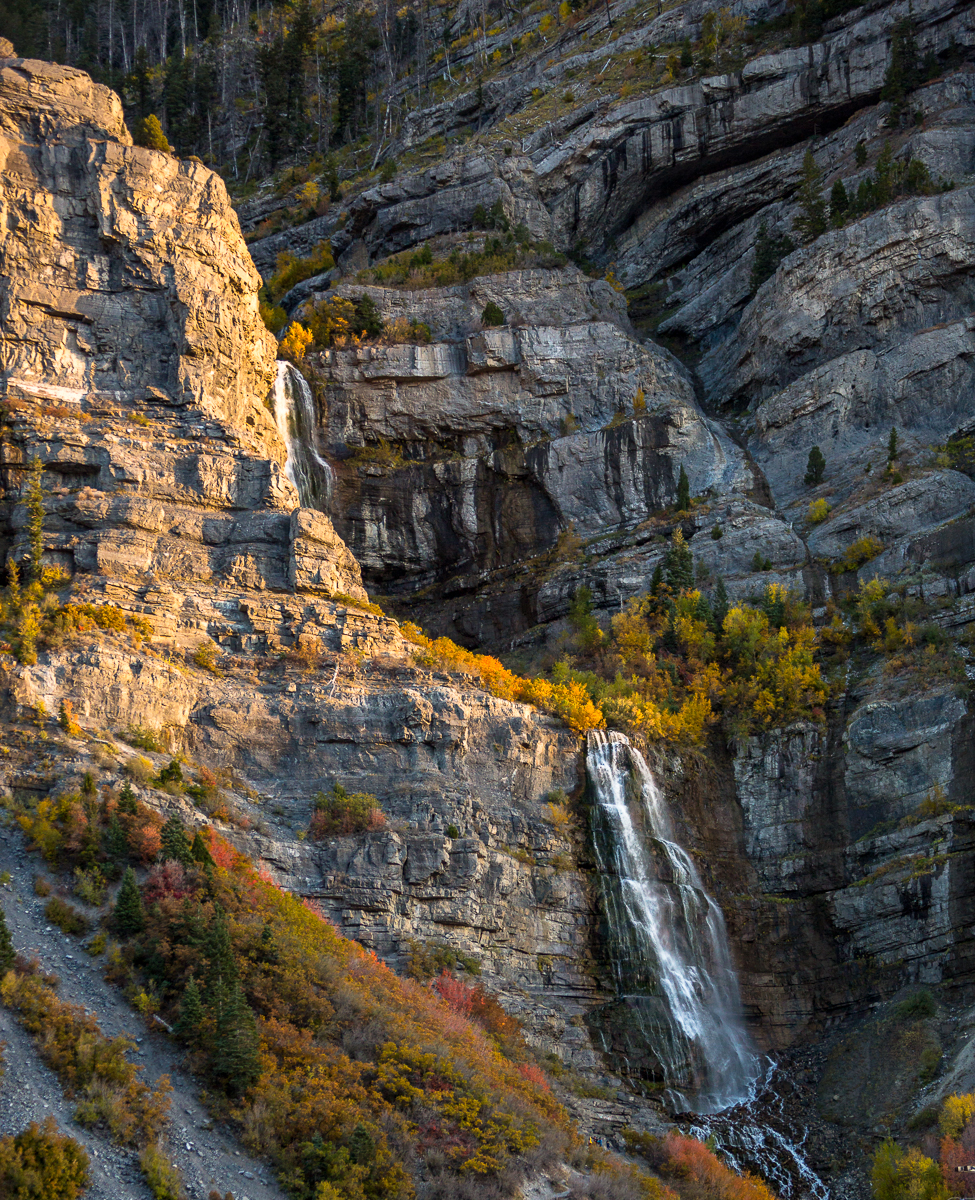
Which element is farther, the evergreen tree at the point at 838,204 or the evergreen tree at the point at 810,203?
the evergreen tree at the point at 810,203

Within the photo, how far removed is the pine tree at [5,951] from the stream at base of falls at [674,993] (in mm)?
19228

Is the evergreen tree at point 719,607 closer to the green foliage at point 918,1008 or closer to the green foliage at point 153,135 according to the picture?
the green foliage at point 918,1008

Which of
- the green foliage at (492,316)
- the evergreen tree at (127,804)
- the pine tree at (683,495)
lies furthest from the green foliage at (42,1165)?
the green foliage at (492,316)

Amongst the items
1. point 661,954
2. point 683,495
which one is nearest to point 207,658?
point 661,954

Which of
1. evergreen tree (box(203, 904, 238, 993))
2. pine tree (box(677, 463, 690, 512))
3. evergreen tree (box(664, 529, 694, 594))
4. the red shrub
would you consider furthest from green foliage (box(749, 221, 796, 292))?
evergreen tree (box(203, 904, 238, 993))

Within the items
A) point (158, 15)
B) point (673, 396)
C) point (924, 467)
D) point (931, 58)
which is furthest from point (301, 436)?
point (158, 15)

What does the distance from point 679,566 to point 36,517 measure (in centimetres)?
2800

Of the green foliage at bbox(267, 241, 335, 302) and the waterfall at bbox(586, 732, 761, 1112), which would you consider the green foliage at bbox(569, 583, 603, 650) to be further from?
the green foliage at bbox(267, 241, 335, 302)

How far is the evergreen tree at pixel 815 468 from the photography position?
199 ft

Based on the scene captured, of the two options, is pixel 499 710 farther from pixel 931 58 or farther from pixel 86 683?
pixel 931 58

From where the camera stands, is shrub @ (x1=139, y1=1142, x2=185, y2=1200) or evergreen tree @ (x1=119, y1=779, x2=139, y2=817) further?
evergreen tree @ (x1=119, y1=779, x2=139, y2=817)

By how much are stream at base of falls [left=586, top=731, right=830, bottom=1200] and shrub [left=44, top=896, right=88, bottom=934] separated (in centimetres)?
1711

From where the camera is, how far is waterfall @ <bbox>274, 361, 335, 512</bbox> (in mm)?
58875

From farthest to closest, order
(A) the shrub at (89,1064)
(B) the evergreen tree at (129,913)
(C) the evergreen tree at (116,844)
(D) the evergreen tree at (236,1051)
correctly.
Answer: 1. (C) the evergreen tree at (116,844)
2. (B) the evergreen tree at (129,913)
3. (D) the evergreen tree at (236,1051)
4. (A) the shrub at (89,1064)
